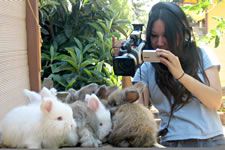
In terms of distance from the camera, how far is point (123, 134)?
0.86m

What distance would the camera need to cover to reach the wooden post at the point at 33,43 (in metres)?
2.22

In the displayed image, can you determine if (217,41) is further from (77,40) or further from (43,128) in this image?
(43,128)

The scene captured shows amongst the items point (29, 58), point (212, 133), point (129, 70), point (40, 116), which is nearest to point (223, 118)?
point (29, 58)

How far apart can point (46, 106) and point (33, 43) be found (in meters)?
1.50

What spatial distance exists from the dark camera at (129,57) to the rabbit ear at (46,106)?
0.39 metres

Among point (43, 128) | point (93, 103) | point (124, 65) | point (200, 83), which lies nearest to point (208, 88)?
point (200, 83)

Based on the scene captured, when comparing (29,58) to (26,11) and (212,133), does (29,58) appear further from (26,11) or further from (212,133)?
(212,133)

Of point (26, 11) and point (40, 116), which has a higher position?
point (26, 11)

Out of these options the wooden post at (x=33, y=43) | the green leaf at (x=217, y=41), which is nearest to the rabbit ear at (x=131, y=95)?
the wooden post at (x=33, y=43)

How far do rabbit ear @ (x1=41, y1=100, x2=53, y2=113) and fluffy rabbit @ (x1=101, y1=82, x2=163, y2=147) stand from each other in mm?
165

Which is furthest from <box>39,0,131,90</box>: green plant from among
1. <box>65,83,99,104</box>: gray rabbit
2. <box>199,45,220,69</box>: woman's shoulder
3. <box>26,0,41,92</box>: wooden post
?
<box>65,83,99,104</box>: gray rabbit

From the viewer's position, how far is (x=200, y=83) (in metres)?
1.26

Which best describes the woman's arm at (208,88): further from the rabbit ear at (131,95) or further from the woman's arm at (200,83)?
the rabbit ear at (131,95)

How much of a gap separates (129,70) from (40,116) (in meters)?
0.42
